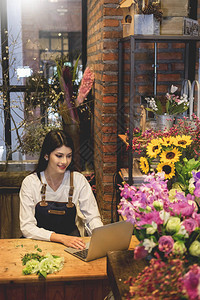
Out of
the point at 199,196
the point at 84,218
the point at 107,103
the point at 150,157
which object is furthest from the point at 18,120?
the point at 199,196

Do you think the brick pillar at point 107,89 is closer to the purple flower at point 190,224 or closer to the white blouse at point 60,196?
the white blouse at point 60,196

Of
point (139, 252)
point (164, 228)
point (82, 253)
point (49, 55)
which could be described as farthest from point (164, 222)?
point (49, 55)

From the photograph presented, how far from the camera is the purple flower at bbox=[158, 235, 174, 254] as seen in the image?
4.34 ft

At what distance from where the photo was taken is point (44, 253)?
241cm

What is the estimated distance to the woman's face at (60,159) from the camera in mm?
3045

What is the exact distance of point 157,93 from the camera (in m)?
3.60

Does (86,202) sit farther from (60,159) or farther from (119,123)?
(119,123)

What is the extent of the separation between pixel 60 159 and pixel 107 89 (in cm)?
83

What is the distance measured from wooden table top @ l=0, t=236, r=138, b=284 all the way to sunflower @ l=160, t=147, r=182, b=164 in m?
0.50

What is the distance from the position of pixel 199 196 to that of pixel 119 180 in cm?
221

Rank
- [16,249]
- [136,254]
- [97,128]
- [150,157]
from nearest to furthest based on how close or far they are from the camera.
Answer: [136,254] < [16,249] < [150,157] < [97,128]

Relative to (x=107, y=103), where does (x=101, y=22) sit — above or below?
above

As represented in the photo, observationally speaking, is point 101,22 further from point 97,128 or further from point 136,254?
point 136,254

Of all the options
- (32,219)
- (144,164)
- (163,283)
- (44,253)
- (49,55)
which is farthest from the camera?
(49,55)
